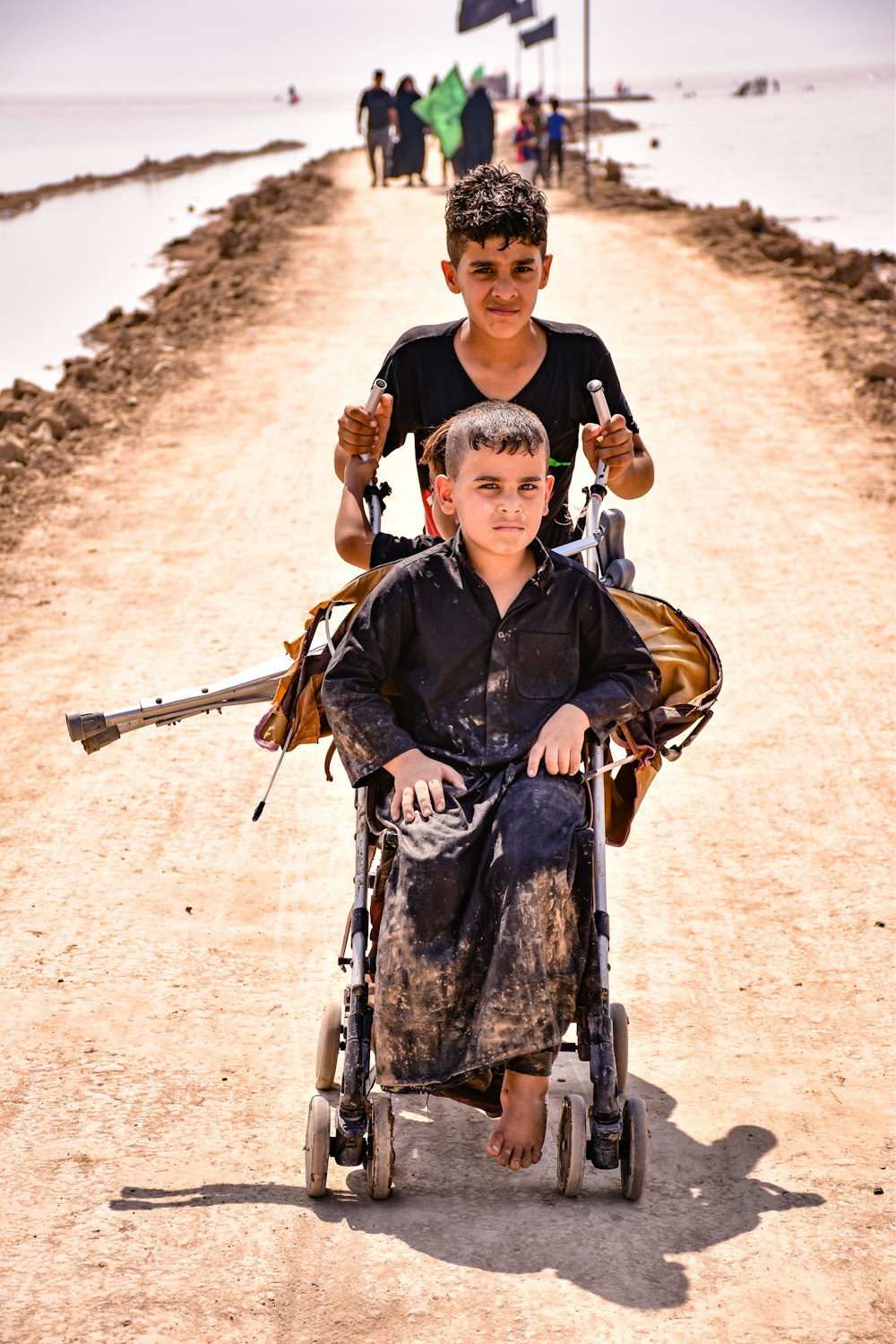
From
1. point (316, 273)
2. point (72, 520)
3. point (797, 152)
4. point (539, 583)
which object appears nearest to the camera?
point (539, 583)

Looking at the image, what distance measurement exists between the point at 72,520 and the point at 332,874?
4.67m

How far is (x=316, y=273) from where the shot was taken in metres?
17.9

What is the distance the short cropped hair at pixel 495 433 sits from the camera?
3.40 metres

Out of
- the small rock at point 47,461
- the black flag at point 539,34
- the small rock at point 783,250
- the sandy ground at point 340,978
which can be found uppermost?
the black flag at point 539,34

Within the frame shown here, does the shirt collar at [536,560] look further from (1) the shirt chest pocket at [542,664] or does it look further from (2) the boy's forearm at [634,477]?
(2) the boy's forearm at [634,477]

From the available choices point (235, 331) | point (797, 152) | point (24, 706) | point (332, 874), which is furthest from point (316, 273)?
point (797, 152)

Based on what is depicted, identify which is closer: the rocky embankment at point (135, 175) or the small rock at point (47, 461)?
the small rock at point (47, 461)

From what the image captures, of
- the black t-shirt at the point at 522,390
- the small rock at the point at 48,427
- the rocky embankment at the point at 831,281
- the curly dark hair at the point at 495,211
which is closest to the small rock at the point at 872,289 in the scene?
the rocky embankment at the point at 831,281

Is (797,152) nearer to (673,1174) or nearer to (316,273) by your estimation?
(316,273)

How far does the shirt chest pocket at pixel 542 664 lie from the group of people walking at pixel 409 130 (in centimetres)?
2396

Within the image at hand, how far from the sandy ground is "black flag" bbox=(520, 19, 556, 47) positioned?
30.1 metres

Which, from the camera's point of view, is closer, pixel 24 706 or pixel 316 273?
pixel 24 706

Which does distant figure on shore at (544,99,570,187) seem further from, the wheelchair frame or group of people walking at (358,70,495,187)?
the wheelchair frame

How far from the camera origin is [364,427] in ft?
12.8
